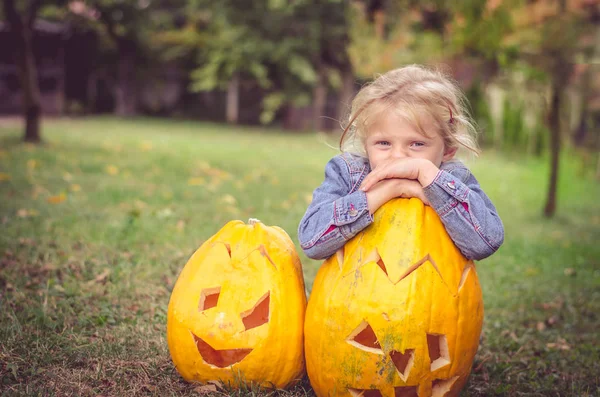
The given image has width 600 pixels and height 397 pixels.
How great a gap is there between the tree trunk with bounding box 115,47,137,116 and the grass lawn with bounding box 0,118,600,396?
12499 mm

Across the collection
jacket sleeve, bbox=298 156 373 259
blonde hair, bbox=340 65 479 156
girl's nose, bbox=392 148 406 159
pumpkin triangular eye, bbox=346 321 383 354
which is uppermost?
blonde hair, bbox=340 65 479 156

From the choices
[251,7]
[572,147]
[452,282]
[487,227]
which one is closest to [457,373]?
[452,282]

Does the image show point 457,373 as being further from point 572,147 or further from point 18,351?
point 572,147

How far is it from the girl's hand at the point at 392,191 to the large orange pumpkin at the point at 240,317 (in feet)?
1.67

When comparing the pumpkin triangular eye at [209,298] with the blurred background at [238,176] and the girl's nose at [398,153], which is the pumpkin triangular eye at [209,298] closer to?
the blurred background at [238,176]

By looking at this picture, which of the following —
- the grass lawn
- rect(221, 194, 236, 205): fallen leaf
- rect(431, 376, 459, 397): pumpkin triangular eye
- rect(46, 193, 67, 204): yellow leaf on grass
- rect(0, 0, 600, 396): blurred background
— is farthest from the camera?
rect(221, 194, 236, 205): fallen leaf

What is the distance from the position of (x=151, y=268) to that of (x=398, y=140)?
2.29m

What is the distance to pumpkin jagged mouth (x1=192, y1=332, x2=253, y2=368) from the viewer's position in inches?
97.3

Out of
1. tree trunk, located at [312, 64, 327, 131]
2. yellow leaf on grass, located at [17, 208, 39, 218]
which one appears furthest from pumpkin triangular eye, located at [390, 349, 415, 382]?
tree trunk, located at [312, 64, 327, 131]

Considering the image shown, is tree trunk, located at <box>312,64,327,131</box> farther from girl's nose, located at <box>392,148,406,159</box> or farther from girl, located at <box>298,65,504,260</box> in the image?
girl's nose, located at <box>392,148,406,159</box>

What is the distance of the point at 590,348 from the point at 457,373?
1.57 meters

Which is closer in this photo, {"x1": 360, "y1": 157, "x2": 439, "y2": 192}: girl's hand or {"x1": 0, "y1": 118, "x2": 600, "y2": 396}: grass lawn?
{"x1": 360, "y1": 157, "x2": 439, "y2": 192}: girl's hand

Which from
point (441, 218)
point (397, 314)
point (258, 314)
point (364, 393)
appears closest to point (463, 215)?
point (441, 218)

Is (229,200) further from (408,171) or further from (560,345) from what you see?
(408,171)
